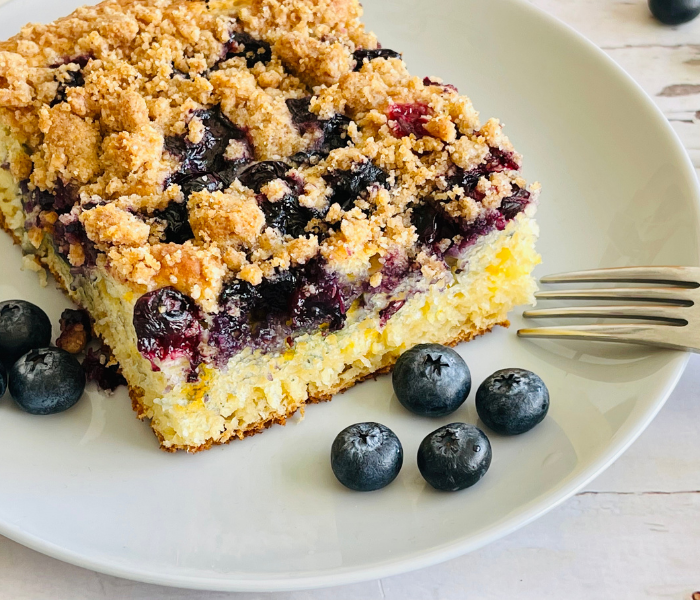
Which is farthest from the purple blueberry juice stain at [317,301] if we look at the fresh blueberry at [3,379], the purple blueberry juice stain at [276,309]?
the fresh blueberry at [3,379]

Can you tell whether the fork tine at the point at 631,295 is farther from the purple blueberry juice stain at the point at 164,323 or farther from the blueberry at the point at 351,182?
the purple blueberry juice stain at the point at 164,323

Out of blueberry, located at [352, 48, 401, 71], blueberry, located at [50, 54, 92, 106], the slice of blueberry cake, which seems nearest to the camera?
the slice of blueberry cake

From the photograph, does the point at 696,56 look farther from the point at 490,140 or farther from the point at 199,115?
the point at 199,115

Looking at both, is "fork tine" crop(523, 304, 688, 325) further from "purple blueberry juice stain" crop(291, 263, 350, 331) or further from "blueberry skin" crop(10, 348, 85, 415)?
"blueberry skin" crop(10, 348, 85, 415)

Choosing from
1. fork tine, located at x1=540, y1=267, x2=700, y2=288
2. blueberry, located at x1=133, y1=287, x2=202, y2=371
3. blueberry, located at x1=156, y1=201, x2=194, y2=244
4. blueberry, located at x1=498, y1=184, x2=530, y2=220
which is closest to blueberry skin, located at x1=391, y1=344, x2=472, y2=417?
blueberry, located at x1=498, y1=184, x2=530, y2=220

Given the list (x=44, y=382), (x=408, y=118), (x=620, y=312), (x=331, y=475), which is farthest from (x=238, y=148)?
(x=620, y=312)

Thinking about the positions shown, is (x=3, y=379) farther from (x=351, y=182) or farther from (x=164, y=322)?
(x=351, y=182)
